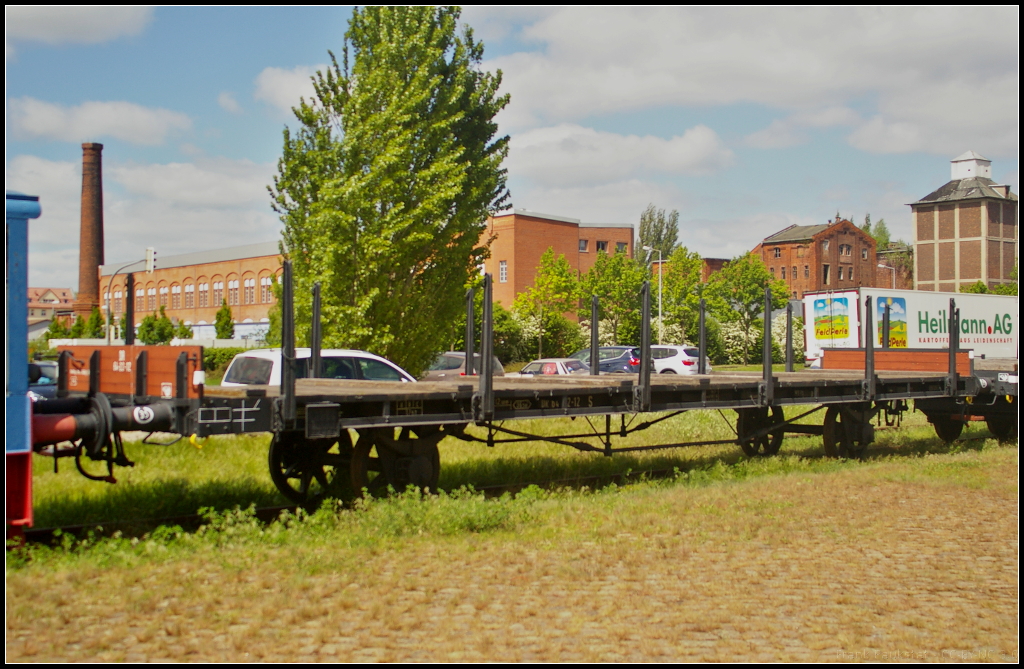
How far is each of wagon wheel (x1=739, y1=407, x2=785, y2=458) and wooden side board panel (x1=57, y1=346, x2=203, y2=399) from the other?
8469 millimetres

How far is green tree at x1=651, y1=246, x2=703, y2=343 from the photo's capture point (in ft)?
174

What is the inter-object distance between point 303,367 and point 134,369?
4.18m

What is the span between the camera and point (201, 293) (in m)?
69.8

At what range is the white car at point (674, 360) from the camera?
116ft

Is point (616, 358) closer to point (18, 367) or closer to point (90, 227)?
point (18, 367)

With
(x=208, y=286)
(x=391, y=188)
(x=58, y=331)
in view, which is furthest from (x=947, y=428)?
(x=58, y=331)

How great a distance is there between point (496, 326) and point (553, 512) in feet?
128

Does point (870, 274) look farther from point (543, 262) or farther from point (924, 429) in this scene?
point (924, 429)

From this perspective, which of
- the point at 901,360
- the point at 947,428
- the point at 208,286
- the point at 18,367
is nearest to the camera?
the point at 18,367

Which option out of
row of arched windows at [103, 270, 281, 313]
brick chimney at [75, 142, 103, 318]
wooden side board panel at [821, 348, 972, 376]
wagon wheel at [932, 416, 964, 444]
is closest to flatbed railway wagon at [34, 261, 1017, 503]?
wooden side board panel at [821, 348, 972, 376]

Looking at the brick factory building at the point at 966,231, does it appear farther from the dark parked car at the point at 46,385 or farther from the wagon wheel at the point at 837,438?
the dark parked car at the point at 46,385

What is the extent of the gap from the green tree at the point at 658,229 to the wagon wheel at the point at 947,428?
9134cm

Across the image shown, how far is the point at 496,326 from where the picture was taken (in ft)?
157

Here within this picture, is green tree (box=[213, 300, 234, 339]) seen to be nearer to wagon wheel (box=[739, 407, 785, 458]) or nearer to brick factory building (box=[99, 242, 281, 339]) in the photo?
brick factory building (box=[99, 242, 281, 339])
